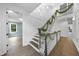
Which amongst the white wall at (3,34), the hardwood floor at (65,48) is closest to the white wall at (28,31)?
the white wall at (3,34)

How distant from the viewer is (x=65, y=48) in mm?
1641

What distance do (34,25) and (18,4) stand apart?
0.48 m

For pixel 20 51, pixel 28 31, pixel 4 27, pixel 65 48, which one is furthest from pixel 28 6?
pixel 65 48

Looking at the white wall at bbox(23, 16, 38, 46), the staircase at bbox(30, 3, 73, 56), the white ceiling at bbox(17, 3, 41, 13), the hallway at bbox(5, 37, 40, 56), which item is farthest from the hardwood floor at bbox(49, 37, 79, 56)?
the white ceiling at bbox(17, 3, 41, 13)

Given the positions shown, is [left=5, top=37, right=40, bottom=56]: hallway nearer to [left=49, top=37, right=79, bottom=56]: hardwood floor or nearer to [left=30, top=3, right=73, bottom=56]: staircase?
[left=30, top=3, right=73, bottom=56]: staircase

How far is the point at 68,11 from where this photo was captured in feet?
5.26

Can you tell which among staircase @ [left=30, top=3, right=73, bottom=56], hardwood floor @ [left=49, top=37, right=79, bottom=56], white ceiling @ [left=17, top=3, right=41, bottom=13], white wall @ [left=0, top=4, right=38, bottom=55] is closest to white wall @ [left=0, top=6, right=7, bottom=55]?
white wall @ [left=0, top=4, right=38, bottom=55]

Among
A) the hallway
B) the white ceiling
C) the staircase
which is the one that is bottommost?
the hallway

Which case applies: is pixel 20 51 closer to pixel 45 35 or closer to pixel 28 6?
pixel 45 35

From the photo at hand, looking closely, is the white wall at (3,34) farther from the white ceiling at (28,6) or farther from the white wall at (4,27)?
the white ceiling at (28,6)

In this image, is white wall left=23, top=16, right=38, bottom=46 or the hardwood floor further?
white wall left=23, top=16, right=38, bottom=46

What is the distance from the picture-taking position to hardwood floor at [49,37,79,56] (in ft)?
5.26

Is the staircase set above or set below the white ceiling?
below

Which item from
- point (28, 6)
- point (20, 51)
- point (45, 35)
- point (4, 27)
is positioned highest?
point (28, 6)
